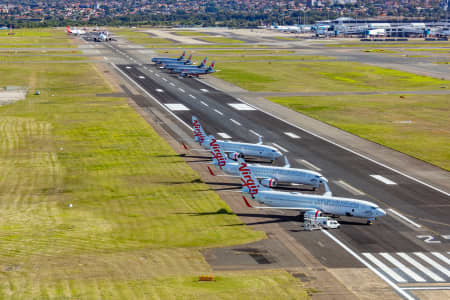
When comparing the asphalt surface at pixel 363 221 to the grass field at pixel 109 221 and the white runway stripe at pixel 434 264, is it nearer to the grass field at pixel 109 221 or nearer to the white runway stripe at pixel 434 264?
the white runway stripe at pixel 434 264

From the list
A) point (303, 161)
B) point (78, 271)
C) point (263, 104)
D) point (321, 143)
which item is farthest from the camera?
point (263, 104)

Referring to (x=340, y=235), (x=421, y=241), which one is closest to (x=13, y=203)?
(x=340, y=235)

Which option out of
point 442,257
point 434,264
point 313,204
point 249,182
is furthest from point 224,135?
point 434,264

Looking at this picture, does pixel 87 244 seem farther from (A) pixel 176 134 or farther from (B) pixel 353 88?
(B) pixel 353 88

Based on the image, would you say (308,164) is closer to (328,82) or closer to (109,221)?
(109,221)

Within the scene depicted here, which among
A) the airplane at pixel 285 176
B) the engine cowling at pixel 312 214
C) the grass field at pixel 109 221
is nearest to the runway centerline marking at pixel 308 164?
the airplane at pixel 285 176

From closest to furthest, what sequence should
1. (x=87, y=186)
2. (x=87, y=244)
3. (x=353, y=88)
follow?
(x=87, y=244) → (x=87, y=186) → (x=353, y=88)

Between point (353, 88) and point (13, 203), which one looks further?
point (353, 88)
